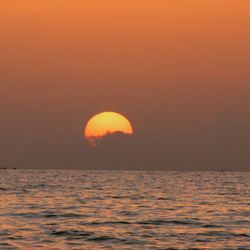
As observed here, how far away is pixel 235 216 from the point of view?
2143 inches

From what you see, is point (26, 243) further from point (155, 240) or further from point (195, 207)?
point (195, 207)

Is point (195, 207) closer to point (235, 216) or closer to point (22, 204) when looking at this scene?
point (235, 216)

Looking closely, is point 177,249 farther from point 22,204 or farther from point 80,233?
point 22,204

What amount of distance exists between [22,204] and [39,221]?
1677 centimetres

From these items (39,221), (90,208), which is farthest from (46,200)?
(39,221)

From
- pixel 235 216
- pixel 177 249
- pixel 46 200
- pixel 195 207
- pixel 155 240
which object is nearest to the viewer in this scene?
pixel 177 249

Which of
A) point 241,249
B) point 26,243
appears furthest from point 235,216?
point 26,243

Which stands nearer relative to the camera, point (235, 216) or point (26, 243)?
point (26, 243)

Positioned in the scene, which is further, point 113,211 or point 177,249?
point 113,211

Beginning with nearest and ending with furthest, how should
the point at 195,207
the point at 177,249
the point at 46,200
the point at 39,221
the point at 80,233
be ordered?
1. the point at 177,249
2. the point at 80,233
3. the point at 39,221
4. the point at 195,207
5. the point at 46,200

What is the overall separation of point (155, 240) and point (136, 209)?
2128 centimetres

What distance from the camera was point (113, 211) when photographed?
58.2 m

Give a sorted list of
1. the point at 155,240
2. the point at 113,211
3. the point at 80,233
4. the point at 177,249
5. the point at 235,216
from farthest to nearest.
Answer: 1. the point at 113,211
2. the point at 235,216
3. the point at 80,233
4. the point at 155,240
5. the point at 177,249

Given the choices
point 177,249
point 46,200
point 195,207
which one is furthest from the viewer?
point 46,200
